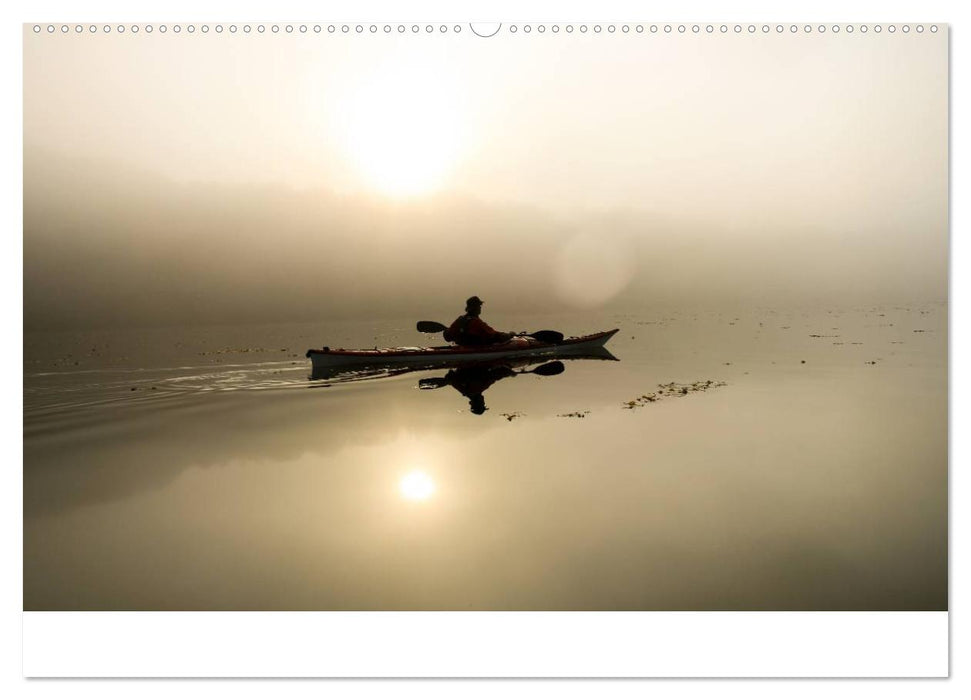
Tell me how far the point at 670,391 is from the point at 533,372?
4153 millimetres

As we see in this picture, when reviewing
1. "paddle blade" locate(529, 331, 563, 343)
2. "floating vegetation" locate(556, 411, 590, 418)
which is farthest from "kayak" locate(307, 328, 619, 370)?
→ "floating vegetation" locate(556, 411, 590, 418)

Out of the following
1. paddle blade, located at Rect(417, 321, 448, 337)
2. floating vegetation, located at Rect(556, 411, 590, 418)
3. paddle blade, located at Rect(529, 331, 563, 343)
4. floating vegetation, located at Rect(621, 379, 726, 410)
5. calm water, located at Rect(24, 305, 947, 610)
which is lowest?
calm water, located at Rect(24, 305, 947, 610)

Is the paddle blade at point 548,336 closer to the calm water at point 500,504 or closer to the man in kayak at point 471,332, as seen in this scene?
the man in kayak at point 471,332

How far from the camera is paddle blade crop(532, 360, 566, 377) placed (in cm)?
1425

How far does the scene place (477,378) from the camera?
13398 mm

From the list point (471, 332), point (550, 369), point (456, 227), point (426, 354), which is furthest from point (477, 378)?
point (456, 227)

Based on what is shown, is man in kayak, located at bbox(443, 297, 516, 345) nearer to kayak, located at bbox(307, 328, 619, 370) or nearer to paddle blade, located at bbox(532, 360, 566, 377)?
kayak, located at bbox(307, 328, 619, 370)

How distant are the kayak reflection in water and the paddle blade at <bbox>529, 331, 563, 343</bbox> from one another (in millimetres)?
673

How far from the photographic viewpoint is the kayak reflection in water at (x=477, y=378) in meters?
10.8

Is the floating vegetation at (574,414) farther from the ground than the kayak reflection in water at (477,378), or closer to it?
closer to it

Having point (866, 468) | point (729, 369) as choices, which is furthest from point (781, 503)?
point (729, 369)

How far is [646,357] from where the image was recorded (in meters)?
16.8

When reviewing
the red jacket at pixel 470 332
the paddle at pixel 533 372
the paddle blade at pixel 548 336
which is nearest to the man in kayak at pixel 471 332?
the red jacket at pixel 470 332
